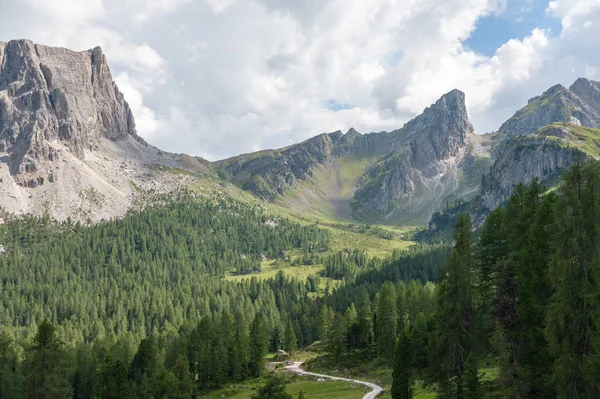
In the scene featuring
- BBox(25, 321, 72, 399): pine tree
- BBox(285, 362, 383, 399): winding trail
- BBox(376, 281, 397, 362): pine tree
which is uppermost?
BBox(25, 321, 72, 399): pine tree

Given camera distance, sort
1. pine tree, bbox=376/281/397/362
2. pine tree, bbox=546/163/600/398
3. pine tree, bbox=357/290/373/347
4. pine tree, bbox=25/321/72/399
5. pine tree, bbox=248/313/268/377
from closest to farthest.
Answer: pine tree, bbox=546/163/600/398 → pine tree, bbox=25/321/72/399 → pine tree, bbox=376/281/397/362 → pine tree, bbox=248/313/268/377 → pine tree, bbox=357/290/373/347

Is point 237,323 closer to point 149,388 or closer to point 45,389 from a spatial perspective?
point 149,388

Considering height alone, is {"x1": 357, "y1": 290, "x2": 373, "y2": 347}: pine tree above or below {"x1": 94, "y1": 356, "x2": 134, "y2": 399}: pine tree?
below

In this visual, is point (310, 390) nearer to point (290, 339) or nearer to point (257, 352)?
point (257, 352)

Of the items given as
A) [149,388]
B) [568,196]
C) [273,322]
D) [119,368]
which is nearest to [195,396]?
[149,388]

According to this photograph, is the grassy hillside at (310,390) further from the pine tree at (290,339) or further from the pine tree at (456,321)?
the pine tree at (290,339)

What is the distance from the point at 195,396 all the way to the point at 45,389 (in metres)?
42.8

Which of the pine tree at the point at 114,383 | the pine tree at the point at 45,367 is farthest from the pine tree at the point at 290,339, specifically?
the pine tree at the point at 45,367

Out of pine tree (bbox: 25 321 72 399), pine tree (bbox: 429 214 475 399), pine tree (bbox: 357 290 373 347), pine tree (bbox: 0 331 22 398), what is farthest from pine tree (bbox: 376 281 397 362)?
pine tree (bbox: 0 331 22 398)

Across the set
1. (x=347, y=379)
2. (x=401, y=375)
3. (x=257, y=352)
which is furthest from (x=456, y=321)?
(x=257, y=352)

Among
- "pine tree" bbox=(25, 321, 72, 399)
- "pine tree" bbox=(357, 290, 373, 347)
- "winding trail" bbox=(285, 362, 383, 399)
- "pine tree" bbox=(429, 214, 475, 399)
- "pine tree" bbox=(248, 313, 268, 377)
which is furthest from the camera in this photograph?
"pine tree" bbox=(357, 290, 373, 347)

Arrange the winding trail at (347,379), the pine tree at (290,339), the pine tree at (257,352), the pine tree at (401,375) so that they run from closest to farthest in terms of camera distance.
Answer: the pine tree at (401,375), the winding trail at (347,379), the pine tree at (257,352), the pine tree at (290,339)

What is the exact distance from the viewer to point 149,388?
69.3 metres

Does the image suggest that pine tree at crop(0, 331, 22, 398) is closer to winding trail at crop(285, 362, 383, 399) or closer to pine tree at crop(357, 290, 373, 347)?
winding trail at crop(285, 362, 383, 399)
